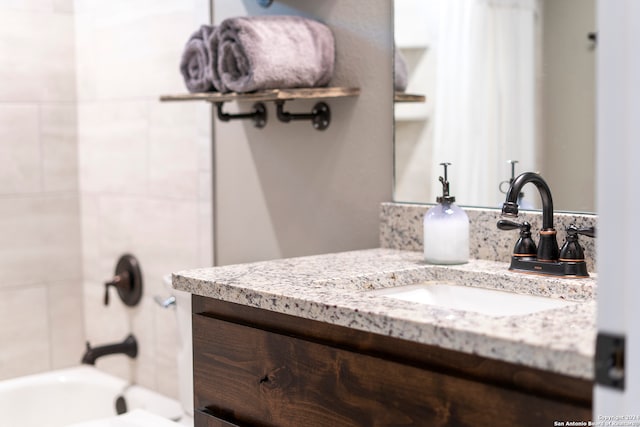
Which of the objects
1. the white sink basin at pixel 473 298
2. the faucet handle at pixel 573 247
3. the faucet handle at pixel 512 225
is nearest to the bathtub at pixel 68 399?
the white sink basin at pixel 473 298

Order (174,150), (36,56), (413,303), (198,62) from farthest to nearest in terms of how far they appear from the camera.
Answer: (36,56) < (174,150) < (198,62) < (413,303)

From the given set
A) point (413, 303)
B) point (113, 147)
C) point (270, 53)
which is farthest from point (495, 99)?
point (113, 147)

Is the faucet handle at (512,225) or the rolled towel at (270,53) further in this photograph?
the rolled towel at (270,53)

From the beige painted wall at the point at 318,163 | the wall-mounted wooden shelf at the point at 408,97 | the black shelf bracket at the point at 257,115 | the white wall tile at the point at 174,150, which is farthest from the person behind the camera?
the white wall tile at the point at 174,150

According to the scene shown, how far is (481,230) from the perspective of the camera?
1669 mm

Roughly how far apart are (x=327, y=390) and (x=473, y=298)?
398mm

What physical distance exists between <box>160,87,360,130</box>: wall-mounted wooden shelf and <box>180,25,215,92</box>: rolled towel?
2 centimetres

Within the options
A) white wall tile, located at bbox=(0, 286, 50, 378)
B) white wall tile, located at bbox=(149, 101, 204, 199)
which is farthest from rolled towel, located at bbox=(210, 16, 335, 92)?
white wall tile, located at bbox=(0, 286, 50, 378)

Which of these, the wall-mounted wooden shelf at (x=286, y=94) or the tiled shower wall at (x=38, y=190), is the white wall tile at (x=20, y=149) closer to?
the tiled shower wall at (x=38, y=190)

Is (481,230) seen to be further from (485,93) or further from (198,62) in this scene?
(198,62)

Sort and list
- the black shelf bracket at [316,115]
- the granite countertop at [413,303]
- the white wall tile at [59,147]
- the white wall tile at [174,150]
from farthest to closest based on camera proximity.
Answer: the white wall tile at [59,147] → the white wall tile at [174,150] → the black shelf bracket at [316,115] → the granite countertop at [413,303]

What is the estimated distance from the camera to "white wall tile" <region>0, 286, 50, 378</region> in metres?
2.73

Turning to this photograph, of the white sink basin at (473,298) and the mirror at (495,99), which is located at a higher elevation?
the mirror at (495,99)

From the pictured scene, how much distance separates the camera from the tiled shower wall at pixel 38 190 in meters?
2.71
